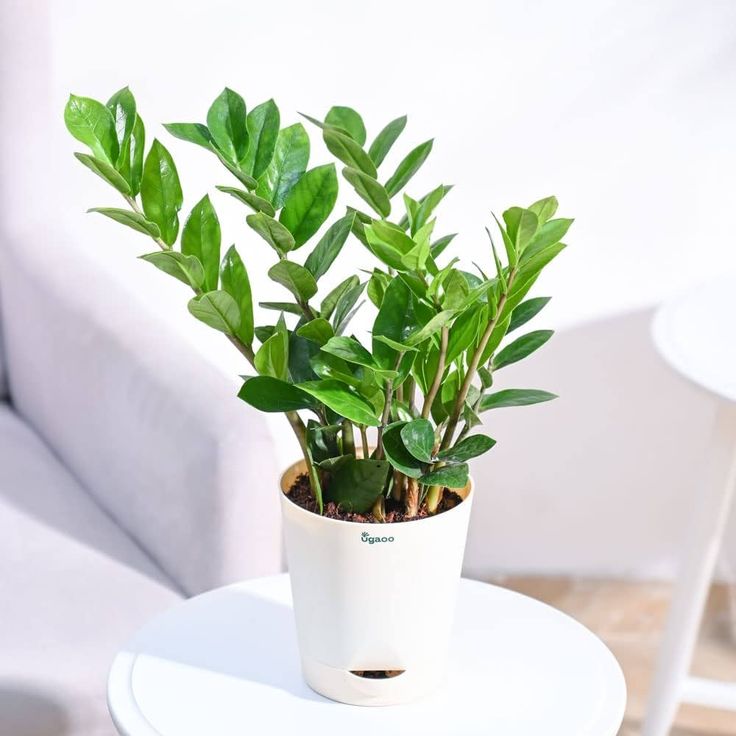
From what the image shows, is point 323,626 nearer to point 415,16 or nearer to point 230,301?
point 230,301

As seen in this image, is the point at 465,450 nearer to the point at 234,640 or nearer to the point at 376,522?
the point at 376,522

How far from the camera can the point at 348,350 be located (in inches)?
25.0

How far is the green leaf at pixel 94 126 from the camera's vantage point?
0.62m

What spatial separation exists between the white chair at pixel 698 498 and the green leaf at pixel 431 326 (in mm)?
624

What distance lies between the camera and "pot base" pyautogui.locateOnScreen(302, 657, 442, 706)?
27.7 inches

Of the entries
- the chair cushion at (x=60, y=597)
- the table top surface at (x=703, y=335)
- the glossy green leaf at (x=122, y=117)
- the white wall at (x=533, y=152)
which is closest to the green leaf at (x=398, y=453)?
the glossy green leaf at (x=122, y=117)

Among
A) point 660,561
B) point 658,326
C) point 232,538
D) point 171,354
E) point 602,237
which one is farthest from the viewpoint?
point 660,561

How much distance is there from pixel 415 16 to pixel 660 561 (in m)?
0.93

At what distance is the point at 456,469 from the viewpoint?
660 mm

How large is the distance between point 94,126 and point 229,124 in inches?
3.0

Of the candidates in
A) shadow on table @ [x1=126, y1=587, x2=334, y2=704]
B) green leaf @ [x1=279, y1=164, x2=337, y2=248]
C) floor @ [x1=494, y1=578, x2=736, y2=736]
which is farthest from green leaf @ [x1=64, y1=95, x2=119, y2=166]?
floor @ [x1=494, y1=578, x2=736, y2=736]

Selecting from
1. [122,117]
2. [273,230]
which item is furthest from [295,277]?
[122,117]

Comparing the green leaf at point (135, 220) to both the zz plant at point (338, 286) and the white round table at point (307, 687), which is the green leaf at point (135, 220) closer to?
the zz plant at point (338, 286)

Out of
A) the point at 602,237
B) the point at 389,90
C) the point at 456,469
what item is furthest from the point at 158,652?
the point at 602,237
